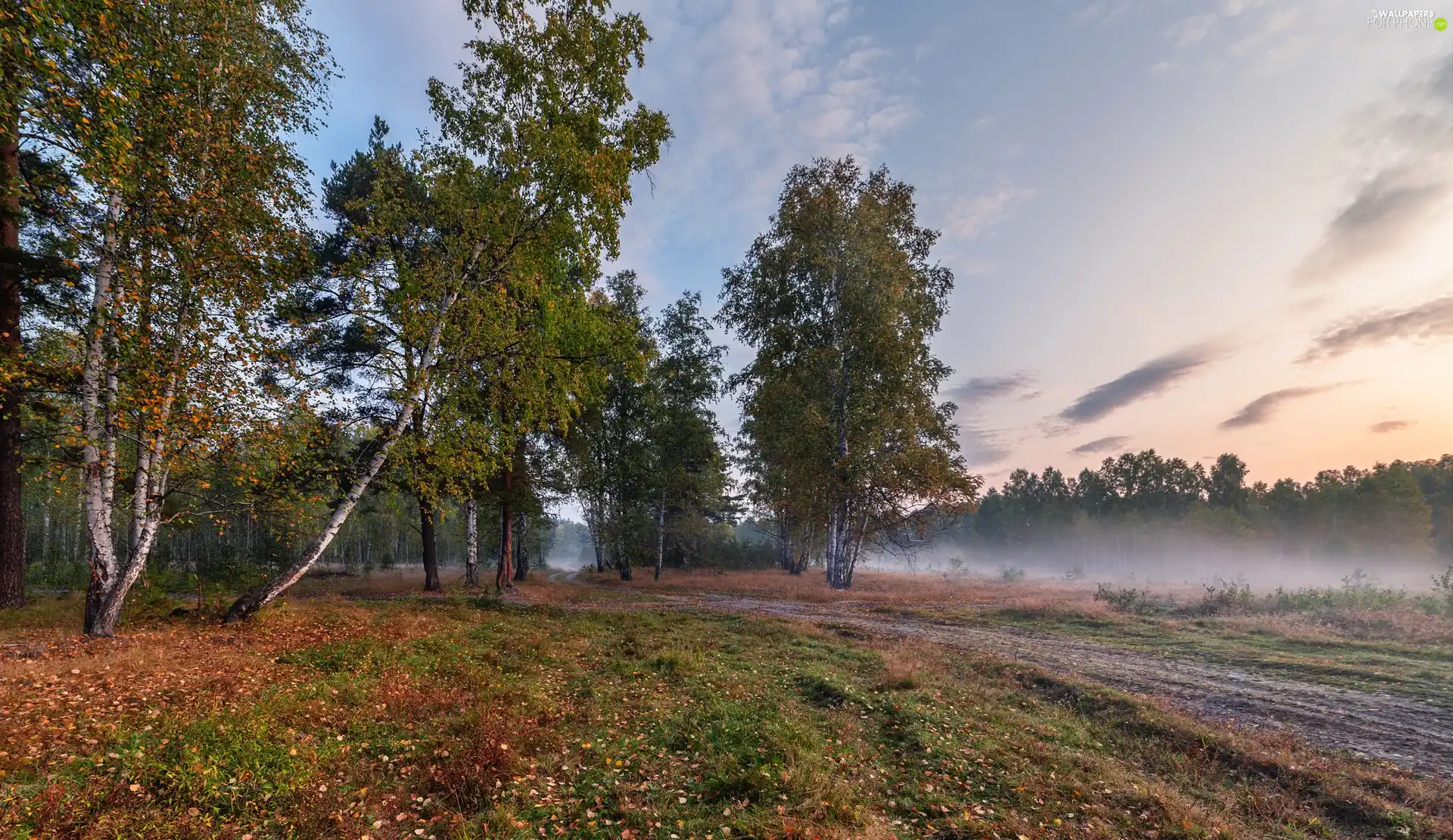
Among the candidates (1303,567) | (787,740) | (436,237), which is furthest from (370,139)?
(1303,567)

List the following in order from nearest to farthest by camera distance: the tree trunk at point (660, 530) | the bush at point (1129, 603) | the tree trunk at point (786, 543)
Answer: the bush at point (1129, 603), the tree trunk at point (660, 530), the tree trunk at point (786, 543)

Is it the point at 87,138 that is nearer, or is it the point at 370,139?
the point at 87,138

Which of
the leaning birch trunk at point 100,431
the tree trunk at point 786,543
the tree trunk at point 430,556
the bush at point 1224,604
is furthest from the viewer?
the tree trunk at point 786,543

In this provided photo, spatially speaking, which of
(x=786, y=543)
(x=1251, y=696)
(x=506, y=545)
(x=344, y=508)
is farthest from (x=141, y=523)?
(x=786, y=543)

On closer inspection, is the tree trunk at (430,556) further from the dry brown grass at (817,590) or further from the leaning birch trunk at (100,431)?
the leaning birch trunk at (100,431)

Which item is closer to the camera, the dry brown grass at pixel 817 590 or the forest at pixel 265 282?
the forest at pixel 265 282

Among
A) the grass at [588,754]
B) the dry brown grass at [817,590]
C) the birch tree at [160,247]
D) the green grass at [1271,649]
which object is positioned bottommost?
the dry brown grass at [817,590]

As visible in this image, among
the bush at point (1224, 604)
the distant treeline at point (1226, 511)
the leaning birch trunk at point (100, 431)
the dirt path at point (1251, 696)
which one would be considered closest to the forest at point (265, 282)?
the leaning birch trunk at point (100, 431)

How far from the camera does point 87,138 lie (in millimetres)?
7664

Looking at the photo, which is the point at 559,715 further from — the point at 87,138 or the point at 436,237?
the point at 436,237

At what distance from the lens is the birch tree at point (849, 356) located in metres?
25.7

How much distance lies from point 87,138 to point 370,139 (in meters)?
17.2

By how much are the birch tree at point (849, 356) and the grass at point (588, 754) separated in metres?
15.7

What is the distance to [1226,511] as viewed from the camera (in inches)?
3140
